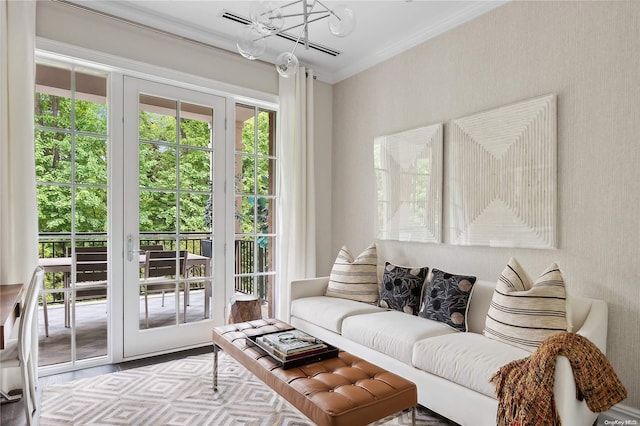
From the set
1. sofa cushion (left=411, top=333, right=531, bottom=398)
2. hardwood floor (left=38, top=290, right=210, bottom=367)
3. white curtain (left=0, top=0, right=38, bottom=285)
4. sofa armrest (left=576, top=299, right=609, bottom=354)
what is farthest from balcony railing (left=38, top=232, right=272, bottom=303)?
sofa armrest (left=576, top=299, right=609, bottom=354)

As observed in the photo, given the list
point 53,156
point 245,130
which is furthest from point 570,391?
A: point 53,156

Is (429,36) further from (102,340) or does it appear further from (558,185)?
(102,340)

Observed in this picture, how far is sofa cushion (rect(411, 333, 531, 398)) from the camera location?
195cm

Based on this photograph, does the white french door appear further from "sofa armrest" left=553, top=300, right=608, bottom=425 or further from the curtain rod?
"sofa armrest" left=553, top=300, right=608, bottom=425

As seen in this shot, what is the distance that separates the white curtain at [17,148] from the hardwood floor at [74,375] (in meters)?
0.77

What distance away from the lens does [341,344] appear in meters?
2.95

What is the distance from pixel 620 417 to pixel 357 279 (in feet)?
6.28

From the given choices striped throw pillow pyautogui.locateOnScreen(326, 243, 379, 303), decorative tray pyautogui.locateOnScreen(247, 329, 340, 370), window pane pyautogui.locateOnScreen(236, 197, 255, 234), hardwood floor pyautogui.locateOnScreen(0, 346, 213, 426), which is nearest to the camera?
decorative tray pyautogui.locateOnScreen(247, 329, 340, 370)

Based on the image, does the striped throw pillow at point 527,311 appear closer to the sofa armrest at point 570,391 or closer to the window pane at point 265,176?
the sofa armrest at point 570,391

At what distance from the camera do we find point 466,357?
6.81ft

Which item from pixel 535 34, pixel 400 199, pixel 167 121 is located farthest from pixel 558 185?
pixel 167 121

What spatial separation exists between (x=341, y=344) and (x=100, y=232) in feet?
7.01

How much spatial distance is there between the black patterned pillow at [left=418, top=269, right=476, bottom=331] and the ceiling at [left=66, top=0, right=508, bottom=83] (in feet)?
6.66

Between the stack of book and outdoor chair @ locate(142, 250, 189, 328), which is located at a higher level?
outdoor chair @ locate(142, 250, 189, 328)
